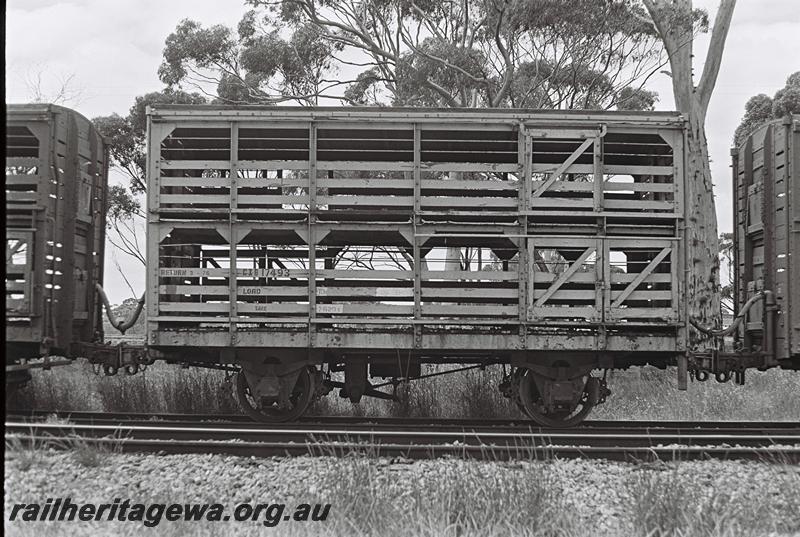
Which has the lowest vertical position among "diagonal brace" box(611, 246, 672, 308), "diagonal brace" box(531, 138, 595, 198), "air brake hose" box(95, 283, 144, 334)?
"air brake hose" box(95, 283, 144, 334)

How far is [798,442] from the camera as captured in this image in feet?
22.9

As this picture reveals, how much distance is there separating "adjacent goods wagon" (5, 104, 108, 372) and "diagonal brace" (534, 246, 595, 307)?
18.2ft

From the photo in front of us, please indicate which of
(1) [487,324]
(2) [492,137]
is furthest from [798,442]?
(2) [492,137]

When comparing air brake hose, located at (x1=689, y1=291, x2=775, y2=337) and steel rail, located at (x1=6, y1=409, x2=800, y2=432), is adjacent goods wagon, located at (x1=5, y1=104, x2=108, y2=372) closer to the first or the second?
steel rail, located at (x1=6, y1=409, x2=800, y2=432)

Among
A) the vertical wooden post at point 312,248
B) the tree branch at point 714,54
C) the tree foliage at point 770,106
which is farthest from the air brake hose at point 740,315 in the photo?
the tree foliage at point 770,106

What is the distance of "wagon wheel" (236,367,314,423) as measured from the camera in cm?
781

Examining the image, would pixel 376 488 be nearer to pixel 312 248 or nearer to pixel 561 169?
pixel 312 248

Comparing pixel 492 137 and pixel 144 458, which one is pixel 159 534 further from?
pixel 492 137

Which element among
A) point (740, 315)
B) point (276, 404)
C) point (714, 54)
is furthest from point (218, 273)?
point (714, 54)

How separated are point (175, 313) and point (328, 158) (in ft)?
9.27

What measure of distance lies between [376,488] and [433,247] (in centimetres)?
351

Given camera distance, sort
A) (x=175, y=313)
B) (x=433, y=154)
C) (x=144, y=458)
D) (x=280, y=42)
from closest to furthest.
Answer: (x=144, y=458) → (x=175, y=313) → (x=433, y=154) → (x=280, y=42)

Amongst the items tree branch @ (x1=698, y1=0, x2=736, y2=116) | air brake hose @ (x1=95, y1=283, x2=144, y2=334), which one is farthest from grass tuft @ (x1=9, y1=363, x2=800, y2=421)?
tree branch @ (x1=698, y1=0, x2=736, y2=116)

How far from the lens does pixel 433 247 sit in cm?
775
